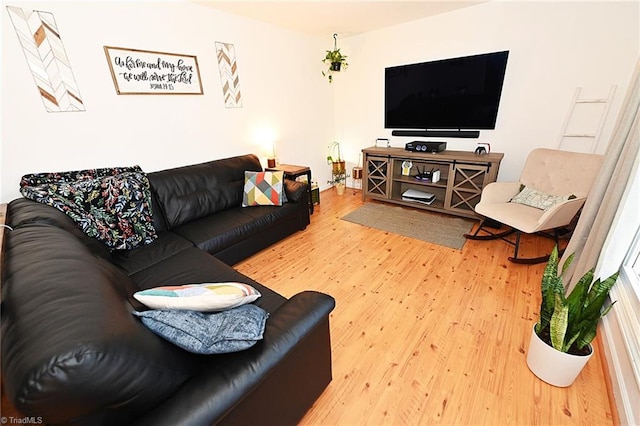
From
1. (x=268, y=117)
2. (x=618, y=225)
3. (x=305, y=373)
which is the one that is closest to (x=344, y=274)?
(x=305, y=373)

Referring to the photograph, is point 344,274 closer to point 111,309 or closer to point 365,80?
point 111,309

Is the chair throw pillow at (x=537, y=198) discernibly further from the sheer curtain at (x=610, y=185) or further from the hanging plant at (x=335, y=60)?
the hanging plant at (x=335, y=60)

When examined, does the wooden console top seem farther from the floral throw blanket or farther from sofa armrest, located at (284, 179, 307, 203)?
the floral throw blanket

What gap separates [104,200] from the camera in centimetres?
183

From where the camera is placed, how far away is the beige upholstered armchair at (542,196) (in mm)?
2043

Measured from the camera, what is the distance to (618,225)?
1393 millimetres

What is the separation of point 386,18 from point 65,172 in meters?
3.44

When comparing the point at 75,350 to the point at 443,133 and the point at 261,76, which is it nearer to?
the point at 261,76

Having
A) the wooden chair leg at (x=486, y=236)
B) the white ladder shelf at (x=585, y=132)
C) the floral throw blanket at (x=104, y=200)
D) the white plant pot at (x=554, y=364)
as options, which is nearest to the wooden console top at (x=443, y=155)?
the white ladder shelf at (x=585, y=132)

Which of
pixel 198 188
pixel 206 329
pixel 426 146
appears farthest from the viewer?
pixel 426 146

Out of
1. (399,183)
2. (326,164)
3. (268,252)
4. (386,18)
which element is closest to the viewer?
(268,252)

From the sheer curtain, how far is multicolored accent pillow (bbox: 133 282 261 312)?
1895 mm

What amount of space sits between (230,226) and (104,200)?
85 centimetres

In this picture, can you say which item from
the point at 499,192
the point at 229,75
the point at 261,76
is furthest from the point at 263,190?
the point at 499,192
